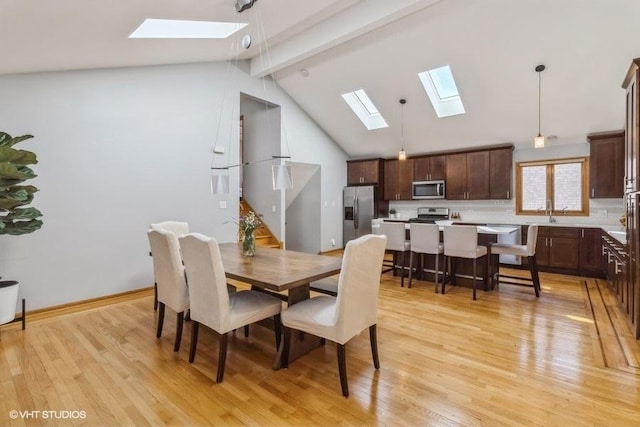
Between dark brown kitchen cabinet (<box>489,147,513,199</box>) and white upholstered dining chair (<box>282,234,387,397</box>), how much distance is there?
4.61 metres

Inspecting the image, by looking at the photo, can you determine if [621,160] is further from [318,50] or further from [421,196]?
[318,50]

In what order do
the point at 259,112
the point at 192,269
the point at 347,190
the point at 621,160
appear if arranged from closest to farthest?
the point at 192,269 → the point at 621,160 → the point at 259,112 → the point at 347,190

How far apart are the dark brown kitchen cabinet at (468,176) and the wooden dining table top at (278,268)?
173 inches

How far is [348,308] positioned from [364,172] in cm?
570

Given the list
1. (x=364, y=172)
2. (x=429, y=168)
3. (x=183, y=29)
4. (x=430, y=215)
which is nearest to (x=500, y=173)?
(x=429, y=168)

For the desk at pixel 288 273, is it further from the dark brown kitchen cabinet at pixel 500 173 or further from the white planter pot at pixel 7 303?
the dark brown kitchen cabinet at pixel 500 173

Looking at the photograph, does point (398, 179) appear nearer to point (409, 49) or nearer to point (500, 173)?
point (500, 173)

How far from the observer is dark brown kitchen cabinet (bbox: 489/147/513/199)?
5.69m

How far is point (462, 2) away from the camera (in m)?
3.55

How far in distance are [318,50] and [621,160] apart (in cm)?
485

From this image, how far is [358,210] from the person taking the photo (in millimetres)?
7281

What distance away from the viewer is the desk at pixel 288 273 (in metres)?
2.13

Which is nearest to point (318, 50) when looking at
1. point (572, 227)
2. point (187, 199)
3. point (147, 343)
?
point (187, 199)

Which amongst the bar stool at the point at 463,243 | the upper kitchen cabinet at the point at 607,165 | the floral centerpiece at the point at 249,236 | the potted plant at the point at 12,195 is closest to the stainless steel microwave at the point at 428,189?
the upper kitchen cabinet at the point at 607,165
